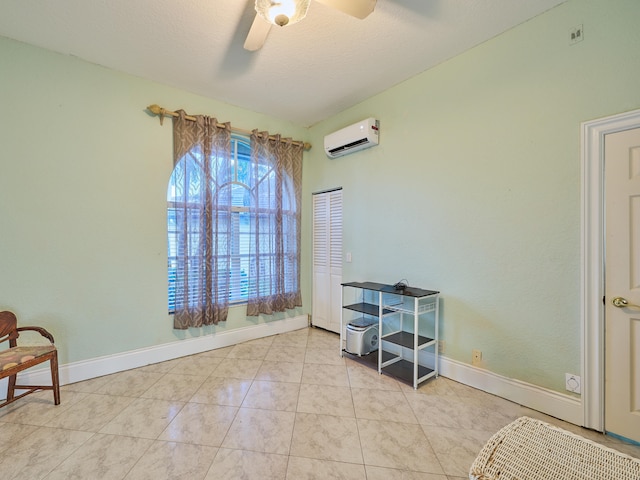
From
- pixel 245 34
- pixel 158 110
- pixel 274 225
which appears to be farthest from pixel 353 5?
pixel 274 225

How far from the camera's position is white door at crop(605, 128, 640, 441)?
1606 millimetres

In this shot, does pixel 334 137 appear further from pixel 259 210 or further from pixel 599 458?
pixel 599 458

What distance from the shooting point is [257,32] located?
176 centimetres

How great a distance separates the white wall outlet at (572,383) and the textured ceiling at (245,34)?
249 cm

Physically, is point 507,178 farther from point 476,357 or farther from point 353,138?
point 353,138

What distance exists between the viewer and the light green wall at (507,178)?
69.3 inches

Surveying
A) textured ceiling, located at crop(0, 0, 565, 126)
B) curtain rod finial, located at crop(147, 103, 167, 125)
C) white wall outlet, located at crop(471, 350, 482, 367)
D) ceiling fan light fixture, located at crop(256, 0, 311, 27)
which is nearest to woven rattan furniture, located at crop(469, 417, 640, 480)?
white wall outlet, located at crop(471, 350, 482, 367)

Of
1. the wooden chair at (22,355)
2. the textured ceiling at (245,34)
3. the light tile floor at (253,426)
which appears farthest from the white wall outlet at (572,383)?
the wooden chair at (22,355)

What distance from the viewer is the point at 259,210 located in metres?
3.32

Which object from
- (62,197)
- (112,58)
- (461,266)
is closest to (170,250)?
(62,197)

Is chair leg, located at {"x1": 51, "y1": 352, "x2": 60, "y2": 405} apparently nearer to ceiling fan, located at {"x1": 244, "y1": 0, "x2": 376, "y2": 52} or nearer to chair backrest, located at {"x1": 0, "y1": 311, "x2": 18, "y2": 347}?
chair backrest, located at {"x1": 0, "y1": 311, "x2": 18, "y2": 347}

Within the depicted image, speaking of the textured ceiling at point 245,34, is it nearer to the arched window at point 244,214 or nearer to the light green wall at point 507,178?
the light green wall at point 507,178

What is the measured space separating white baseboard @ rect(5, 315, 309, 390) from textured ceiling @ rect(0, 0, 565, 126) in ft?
8.81

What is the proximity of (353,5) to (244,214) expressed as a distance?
230 cm
